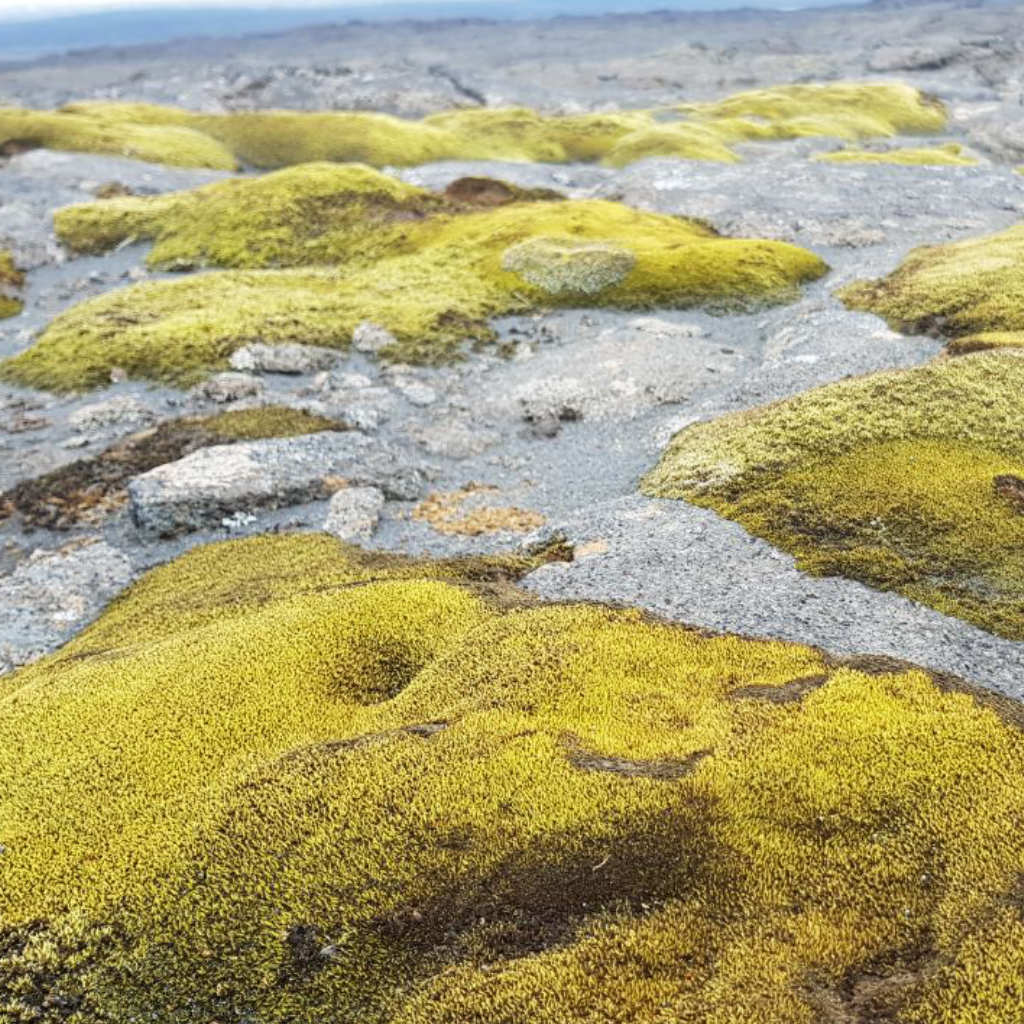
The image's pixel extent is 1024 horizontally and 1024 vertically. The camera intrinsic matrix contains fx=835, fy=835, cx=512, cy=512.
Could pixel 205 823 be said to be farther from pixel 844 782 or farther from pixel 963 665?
pixel 963 665

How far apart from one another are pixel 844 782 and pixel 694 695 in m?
3.30

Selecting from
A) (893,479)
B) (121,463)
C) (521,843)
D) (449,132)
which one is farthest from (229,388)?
(449,132)

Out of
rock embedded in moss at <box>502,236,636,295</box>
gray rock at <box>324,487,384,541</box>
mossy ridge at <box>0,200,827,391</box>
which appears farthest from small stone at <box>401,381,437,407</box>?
rock embedded in moss at <box>502,236,636,295</box>

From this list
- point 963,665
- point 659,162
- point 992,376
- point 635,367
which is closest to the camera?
point 963,665

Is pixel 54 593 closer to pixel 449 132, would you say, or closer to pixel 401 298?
pixel 401 298

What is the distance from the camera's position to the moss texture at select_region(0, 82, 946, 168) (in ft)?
323

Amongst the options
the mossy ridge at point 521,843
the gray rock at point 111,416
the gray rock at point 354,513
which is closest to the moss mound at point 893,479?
the mossy ridge at point 521,843

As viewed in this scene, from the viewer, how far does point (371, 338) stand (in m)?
42.6

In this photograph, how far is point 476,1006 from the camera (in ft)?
30.8

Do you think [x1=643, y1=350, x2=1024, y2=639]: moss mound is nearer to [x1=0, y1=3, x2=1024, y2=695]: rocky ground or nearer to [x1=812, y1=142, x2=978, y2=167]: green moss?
[x1=0, y1=3, x2=1024, y2=695]: rocky ground

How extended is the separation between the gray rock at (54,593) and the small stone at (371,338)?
18662 millimetres

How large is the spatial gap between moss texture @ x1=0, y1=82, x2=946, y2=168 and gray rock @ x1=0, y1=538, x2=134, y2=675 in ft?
273

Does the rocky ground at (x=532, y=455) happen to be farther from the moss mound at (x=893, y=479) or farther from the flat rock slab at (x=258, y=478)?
the moss mound at (x=893, y=479)

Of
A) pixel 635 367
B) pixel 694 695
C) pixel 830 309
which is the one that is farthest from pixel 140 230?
pixel 694 695
